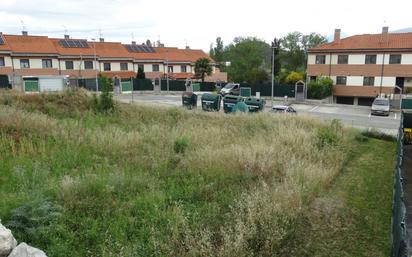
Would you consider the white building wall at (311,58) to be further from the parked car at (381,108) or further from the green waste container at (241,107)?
the green waste container at (241,107)

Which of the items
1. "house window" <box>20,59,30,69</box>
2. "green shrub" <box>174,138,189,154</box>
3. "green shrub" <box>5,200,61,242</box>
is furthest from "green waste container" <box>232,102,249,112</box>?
"house window" <box>20,59,30,69</box>

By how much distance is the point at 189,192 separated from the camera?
318 inches

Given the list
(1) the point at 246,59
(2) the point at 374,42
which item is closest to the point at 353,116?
(2) the point at 374,42

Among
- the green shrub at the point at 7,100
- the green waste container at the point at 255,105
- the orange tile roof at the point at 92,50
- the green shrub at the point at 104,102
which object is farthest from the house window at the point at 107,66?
the green shrub at the point at 7,100

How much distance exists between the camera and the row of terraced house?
45688mm

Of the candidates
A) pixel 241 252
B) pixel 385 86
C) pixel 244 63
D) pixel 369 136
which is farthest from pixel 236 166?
pixel 244 63

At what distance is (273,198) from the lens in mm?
7402

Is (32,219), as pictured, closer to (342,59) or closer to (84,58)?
(342,59)

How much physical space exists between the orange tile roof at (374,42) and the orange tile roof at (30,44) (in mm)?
35329

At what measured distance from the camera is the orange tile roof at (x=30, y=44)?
1812 inches

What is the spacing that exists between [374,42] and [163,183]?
133 feet

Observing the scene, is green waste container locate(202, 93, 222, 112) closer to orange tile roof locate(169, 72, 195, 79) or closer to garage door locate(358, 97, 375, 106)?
garage door locate(358, 97, 375, 106)

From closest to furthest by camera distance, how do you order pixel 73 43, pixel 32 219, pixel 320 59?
1. pixel 32 219
2. pixel 320 59
3. pixel 73 43

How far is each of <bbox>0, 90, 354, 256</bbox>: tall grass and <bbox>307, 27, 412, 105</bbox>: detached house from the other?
29.1 m
